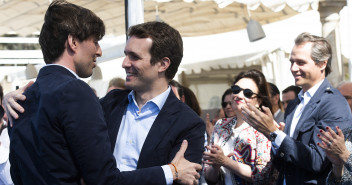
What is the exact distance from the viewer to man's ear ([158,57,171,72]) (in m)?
2.50

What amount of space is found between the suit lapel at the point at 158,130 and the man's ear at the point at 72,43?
0.55m

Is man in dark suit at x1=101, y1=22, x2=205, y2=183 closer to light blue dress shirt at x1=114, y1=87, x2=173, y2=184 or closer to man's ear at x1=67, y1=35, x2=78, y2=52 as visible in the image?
light blue dress shirt at x1=114, y1=87, x2=173, y2=184

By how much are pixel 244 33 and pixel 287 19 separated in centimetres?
75

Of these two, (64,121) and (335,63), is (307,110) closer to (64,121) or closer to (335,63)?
(64,121)

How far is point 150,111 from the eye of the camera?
96.0 inches

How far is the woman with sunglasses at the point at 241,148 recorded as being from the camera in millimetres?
3521

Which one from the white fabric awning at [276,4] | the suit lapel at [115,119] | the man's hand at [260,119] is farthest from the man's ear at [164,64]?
the white fabric awning at [276,4]

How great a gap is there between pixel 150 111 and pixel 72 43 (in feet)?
2.07

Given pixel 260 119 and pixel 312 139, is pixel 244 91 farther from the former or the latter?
pixel 312 139

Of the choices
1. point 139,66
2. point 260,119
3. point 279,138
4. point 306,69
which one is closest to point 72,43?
point 139,66

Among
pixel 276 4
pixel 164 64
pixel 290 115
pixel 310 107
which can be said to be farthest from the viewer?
pixel 276 4

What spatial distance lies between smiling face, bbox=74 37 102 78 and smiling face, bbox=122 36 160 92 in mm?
414

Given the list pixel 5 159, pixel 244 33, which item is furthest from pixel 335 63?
pixel 5 159

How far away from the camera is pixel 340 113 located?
3.19 meters
